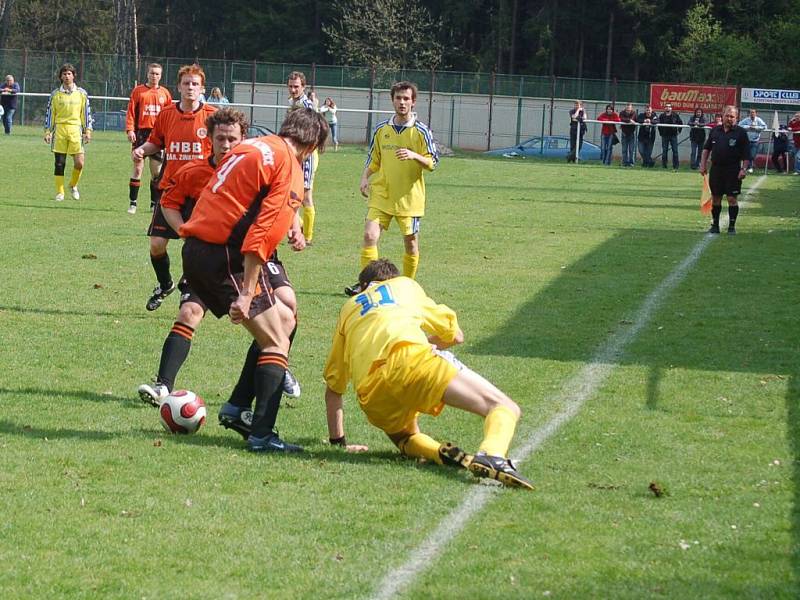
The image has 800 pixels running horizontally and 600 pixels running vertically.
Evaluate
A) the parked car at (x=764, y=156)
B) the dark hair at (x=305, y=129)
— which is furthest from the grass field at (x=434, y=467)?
the parked car at (x=764, y=156)

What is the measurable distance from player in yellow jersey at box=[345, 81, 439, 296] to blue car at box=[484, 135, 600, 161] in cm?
3339

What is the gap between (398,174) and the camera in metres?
12.0

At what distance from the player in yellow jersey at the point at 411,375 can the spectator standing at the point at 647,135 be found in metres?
33.8

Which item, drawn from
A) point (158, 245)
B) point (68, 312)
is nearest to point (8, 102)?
point (68, 312)

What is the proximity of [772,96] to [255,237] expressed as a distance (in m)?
42.8

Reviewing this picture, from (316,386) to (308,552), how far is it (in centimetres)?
327

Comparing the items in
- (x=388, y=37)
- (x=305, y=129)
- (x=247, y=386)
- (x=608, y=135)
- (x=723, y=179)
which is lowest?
(x=247, y=386)

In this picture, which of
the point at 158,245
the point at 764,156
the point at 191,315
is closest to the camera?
the point at 191,315

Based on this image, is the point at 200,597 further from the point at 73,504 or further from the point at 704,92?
the point at 704,92

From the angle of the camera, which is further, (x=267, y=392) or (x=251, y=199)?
(x=267, y=392)

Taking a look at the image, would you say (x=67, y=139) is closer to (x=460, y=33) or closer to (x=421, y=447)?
(x=421, y=447)

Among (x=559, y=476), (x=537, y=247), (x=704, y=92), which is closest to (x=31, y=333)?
(x=559, y=476)

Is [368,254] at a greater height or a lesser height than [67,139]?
lesser

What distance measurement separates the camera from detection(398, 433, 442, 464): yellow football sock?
628cm
